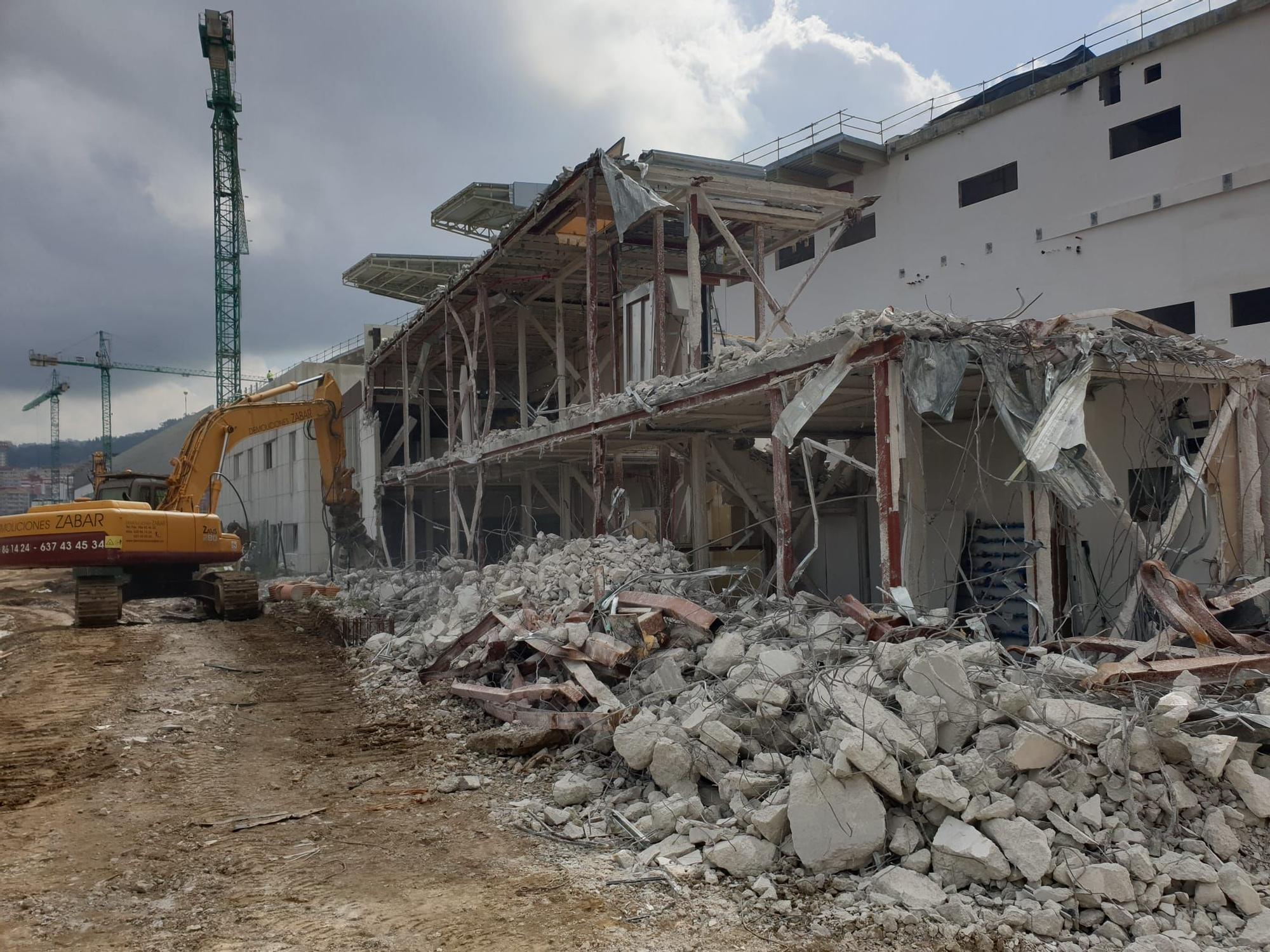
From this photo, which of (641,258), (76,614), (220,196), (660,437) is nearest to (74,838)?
(660,437)

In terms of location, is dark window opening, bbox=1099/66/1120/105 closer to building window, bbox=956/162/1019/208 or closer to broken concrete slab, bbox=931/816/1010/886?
building window, bbox=956/162/1019/208

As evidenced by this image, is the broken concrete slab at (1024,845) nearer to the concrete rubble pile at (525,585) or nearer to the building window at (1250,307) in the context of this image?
the concrete rubble pile at (525,585)

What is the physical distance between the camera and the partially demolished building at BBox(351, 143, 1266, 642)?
7414 mm

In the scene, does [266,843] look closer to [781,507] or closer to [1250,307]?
[781,507]

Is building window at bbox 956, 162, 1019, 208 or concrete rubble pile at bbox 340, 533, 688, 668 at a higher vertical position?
building window at bbox 956, 162, 1019, 208

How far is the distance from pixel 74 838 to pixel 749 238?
506 inches

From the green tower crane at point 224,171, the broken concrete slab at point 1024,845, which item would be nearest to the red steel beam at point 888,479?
the broken concrete slab at point 1024,845

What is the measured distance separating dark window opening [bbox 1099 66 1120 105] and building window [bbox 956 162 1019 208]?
7.49 ft

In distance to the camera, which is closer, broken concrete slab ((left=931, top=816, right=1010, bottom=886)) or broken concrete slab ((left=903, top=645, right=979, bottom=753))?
broken concrete slab ((left=931, top=816, right=1010, bottom=886))

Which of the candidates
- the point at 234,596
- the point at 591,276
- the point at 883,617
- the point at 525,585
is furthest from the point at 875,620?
the point at 234,596

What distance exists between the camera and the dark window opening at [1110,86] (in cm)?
1883

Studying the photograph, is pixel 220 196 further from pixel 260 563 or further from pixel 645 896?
pixel 645 896

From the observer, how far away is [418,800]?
238 inches

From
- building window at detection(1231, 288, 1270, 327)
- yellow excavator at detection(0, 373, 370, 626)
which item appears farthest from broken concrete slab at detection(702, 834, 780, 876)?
building window at detection(1231, 288, 1270, 327)
